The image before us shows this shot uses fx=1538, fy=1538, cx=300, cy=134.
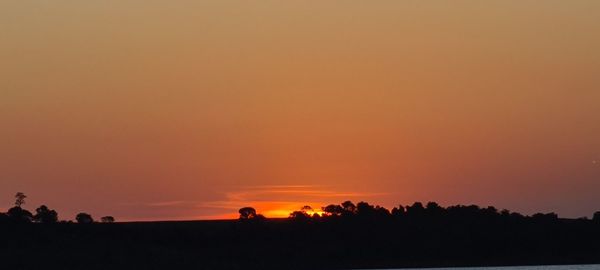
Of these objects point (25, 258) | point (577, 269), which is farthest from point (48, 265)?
point (577, 269)

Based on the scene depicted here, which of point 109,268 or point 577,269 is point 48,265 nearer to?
point 109,268

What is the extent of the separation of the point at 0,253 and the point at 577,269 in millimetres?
74031

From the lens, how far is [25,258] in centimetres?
19450

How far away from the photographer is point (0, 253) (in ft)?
641

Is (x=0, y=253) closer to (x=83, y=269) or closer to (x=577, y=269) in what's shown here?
(x=83, y=269)

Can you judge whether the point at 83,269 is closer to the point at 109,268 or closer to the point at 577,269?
the point at 109,268

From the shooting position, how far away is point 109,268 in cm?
19838

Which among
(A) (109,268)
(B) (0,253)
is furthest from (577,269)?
(B) (0,253)

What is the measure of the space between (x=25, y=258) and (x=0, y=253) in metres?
3.49

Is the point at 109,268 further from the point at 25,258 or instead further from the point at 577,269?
the point at 577,269

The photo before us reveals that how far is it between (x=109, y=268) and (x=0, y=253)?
14.0 metres

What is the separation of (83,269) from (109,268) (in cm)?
507

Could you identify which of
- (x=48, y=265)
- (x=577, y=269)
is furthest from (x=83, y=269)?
(x=577, y=269)

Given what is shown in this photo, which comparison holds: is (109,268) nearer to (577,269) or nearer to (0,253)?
(0,253)
